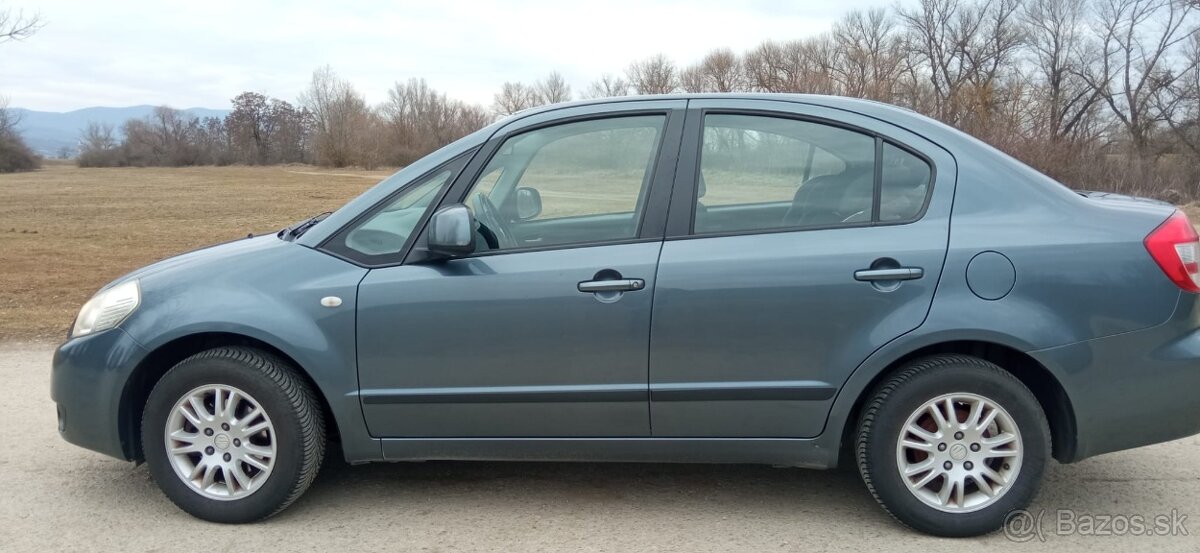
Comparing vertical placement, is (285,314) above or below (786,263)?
below

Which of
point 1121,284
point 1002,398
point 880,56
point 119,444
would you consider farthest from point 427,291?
point 880,56

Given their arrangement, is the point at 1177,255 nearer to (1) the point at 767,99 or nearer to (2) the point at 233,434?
(1) the point at 767,99

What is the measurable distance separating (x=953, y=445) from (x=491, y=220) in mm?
1978

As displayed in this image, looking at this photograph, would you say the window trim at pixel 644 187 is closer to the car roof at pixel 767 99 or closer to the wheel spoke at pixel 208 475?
the car roof at pixel 767 99

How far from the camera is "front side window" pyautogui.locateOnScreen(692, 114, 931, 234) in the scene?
11.1 feet

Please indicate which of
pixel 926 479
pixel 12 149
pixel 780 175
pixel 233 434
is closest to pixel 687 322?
pixel 780 175

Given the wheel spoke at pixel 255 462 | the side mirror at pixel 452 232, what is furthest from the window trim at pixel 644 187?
the wheel spoke at pixel 255 462

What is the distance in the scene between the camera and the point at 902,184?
11.1 feet

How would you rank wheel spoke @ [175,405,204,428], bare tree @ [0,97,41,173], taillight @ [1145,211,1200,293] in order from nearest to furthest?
taillight @ [1145,211,1200,293], wheel spoke @ [175,405,204,428], bare tree @ [0,97,41,173]

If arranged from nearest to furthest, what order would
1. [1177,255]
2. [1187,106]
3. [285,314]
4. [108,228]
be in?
1. [1177,255]
2. [285,314]
3. [108,228]
4. [1187,106]

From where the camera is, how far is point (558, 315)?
11.0 feet

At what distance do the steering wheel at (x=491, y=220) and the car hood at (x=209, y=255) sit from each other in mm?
795

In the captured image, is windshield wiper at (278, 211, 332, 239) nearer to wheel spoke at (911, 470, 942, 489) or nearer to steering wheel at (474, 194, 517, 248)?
steering wheel at (474, 194, 517, 248)

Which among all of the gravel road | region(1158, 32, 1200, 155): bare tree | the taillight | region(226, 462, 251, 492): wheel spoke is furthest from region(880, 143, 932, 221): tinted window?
region(1158, 32, 1200, 155): bare tree
